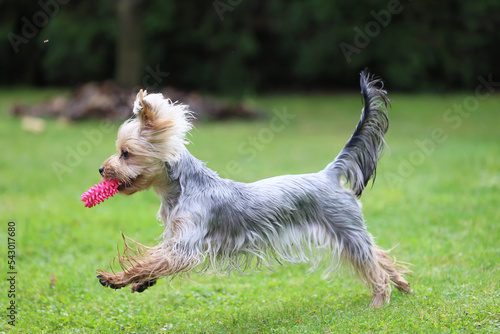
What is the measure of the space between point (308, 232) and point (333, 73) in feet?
71.9

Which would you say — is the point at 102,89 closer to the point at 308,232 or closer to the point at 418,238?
the point at 418,238

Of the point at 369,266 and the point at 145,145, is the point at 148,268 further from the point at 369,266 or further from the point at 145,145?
the point at 369,266

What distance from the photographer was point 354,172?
5617 mm

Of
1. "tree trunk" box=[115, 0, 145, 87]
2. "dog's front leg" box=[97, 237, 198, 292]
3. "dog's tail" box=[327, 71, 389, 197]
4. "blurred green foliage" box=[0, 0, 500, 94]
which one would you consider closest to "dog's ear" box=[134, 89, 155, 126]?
"dog's front leg" box=[97, 237, 198, 292]

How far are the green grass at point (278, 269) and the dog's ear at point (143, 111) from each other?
179cm

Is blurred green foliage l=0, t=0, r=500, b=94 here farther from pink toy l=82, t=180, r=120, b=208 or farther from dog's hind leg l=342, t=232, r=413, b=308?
pink toy l=82, t=180, r=120, b=208

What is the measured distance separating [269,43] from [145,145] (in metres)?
23.9

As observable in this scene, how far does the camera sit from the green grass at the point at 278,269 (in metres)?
5.20

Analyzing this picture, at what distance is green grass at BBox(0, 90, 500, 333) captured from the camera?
5203 millimetres

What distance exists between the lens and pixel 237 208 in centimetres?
511

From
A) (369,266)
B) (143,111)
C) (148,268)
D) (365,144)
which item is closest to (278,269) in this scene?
(369,266)

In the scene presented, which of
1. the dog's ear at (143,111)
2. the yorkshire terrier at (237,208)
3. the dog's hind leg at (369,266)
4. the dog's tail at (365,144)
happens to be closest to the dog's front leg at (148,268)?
the yorkshire terrier at (237,208)

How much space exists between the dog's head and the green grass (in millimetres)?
1346

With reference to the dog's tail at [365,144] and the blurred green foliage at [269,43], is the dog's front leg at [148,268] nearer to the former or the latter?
the dog's tail at [365,144]
